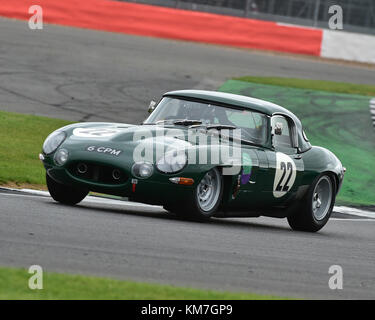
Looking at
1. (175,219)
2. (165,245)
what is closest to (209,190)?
(175,219)

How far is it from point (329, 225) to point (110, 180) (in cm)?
363

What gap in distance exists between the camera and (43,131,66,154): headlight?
29.9 ft

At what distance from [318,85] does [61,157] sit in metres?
15.7

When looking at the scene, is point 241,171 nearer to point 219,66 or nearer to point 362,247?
point 362,247

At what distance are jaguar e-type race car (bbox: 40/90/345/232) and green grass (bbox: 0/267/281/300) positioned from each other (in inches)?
116

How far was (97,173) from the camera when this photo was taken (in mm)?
8820

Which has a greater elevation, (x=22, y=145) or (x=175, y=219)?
(x=175, y=219)

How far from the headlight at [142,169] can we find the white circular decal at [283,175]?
1.65m

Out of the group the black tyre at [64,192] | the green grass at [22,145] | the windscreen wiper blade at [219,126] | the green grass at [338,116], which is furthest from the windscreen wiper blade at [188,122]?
A: the green grass at [338,116]

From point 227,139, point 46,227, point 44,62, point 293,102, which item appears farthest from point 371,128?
point 46,227

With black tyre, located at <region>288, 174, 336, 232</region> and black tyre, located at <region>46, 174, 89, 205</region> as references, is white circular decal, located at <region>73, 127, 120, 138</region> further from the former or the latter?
black tyre, located at <region>288, 174, 336, 232</region>

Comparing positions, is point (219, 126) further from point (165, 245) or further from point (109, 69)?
point (109, 69)

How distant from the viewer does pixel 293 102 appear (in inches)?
821

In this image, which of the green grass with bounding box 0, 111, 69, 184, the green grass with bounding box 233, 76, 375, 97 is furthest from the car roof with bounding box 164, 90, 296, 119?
the green grass with bounding box 233, 76, 375, 97
